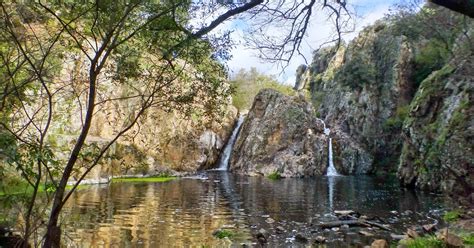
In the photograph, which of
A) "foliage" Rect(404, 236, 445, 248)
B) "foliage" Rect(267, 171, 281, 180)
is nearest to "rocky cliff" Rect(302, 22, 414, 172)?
"foliage" Rect(267, 171, 281, 180)

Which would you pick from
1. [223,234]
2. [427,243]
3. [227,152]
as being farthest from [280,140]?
[427,243]

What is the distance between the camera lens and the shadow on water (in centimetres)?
1880

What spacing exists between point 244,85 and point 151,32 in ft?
315

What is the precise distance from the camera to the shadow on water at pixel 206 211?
1880 centimetres

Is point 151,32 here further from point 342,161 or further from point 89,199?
point 342,161

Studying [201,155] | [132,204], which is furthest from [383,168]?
[132,204]

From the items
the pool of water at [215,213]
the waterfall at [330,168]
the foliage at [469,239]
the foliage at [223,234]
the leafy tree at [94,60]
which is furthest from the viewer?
the waterfall at [330,168]

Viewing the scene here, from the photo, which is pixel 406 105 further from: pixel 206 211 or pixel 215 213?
pixel 215 213

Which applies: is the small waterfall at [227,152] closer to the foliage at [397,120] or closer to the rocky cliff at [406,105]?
the rocky cliff at [406,105]

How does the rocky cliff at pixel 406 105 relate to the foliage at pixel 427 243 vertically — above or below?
above

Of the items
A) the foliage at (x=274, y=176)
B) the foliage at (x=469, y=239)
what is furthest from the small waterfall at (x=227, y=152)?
the foliage at (x=469, y=239)

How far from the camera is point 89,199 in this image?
1214 inches

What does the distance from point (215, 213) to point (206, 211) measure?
975mm

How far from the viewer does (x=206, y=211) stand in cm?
2661
